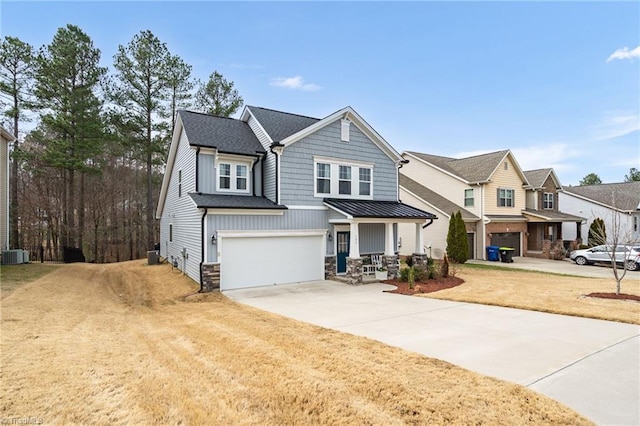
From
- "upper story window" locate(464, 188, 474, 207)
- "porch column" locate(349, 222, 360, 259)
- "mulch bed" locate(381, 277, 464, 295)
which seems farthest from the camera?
"upper story window" locate(464, 188, 474, 207)

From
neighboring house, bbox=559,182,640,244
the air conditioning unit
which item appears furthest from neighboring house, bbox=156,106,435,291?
neighboring house, bbox=559,182,640,244

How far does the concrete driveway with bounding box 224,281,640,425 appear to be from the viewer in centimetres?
428

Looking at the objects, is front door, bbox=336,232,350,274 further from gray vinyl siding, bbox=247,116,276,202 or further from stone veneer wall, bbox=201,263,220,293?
stone veneer wall, bbox=201,263,220,293

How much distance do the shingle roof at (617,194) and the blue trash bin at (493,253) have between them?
53.1 ft

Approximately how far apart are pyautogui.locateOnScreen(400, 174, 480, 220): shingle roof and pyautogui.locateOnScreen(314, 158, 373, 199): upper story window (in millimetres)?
8985

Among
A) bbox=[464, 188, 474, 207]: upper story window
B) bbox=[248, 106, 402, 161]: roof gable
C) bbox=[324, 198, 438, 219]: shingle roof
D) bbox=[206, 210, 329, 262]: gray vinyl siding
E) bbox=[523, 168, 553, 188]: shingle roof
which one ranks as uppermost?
bbox=[248, 106, 402, 161]: roof gable

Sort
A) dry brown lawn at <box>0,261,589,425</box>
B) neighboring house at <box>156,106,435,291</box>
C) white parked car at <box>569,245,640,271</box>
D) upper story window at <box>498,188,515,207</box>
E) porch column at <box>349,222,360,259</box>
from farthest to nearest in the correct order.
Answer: upper story window at <box>498,188,515,207</box>, white parked car at <box>569,245,640,271</box>, porch column at <box>349,222,360,259</box>, neighboring house at <box>156,106,435,291</box>, dry brown lawn at <box>0,261,589,425</box>

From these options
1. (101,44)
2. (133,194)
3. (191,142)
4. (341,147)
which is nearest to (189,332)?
(191,142)

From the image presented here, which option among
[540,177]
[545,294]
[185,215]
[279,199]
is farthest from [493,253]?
[185,215]

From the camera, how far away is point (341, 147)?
1551cm

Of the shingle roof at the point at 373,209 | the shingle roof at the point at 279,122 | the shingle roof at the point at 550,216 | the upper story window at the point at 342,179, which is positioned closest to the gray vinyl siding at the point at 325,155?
the upper story window at the point at 342,179

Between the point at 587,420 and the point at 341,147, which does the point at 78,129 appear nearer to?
the point at 341,147

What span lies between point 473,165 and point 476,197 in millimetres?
3140

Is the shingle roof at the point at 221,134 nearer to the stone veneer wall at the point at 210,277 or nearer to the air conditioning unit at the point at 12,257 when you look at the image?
the stone veneer wall at the point at 210,277
